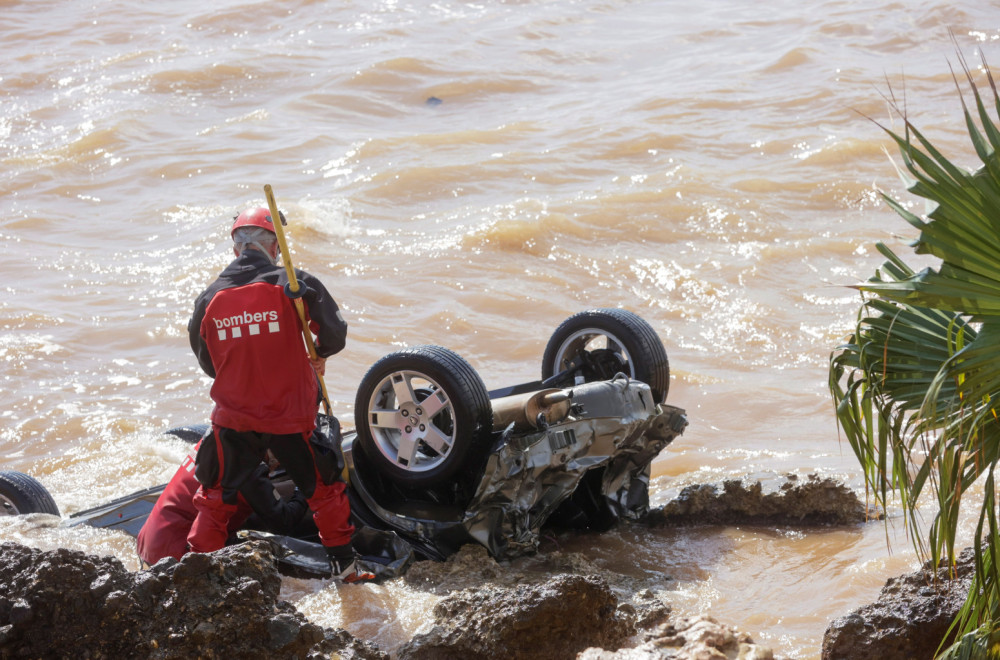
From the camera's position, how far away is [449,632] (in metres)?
4.20

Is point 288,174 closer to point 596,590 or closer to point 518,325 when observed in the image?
point 518,325

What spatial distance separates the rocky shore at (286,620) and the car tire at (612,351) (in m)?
1.65

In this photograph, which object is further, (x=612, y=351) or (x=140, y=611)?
(x=612, y=351)

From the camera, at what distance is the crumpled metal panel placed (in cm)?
536

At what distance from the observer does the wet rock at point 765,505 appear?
21.0 ft

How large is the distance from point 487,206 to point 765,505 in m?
11.3

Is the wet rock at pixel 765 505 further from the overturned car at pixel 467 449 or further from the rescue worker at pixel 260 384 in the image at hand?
the rescue worker at pixel 260 384

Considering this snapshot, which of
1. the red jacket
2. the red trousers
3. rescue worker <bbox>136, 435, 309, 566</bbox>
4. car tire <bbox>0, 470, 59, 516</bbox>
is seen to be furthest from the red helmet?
car tire <bbox>0, 470, 59, 516</bbox>

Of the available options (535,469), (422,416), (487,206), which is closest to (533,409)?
(535,469)

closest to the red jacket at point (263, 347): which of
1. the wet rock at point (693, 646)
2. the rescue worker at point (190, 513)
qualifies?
the rescue worker at point (190, 513)

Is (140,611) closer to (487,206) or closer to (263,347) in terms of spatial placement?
(263,347)

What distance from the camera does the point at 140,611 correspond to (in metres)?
3.73

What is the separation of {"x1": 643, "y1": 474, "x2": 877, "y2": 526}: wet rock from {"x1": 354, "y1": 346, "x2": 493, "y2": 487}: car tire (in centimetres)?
157

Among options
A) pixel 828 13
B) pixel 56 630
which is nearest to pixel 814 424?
pixel 56 630
